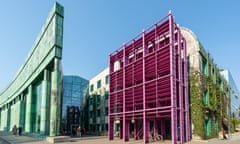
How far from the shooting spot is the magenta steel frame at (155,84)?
62.3ft

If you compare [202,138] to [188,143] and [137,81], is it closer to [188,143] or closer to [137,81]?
[188,143]

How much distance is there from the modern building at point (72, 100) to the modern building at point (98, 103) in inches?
203

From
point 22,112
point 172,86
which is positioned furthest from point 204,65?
point 22,112

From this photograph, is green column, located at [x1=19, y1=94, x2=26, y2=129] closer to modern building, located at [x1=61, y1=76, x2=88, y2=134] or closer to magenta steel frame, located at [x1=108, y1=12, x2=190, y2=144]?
modern building, located at [x1=61, y1=76, x2=88, y2=134]

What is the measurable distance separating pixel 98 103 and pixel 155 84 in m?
26.5

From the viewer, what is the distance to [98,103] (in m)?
45.4

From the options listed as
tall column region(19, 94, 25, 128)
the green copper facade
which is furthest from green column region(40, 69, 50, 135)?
tall column region(19, 94, 25, 128)

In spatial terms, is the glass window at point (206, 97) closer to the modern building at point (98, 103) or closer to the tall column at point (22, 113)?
the modern building at point (98, 103)

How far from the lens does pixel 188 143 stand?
19812 mm

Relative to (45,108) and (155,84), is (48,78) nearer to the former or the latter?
(45,108)

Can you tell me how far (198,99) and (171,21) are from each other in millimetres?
8741

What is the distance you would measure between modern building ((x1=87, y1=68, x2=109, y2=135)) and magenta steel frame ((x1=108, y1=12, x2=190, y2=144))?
15542 mm

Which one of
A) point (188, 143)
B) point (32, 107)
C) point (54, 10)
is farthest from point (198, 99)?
point (32, 107)

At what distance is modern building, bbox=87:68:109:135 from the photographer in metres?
42.5
